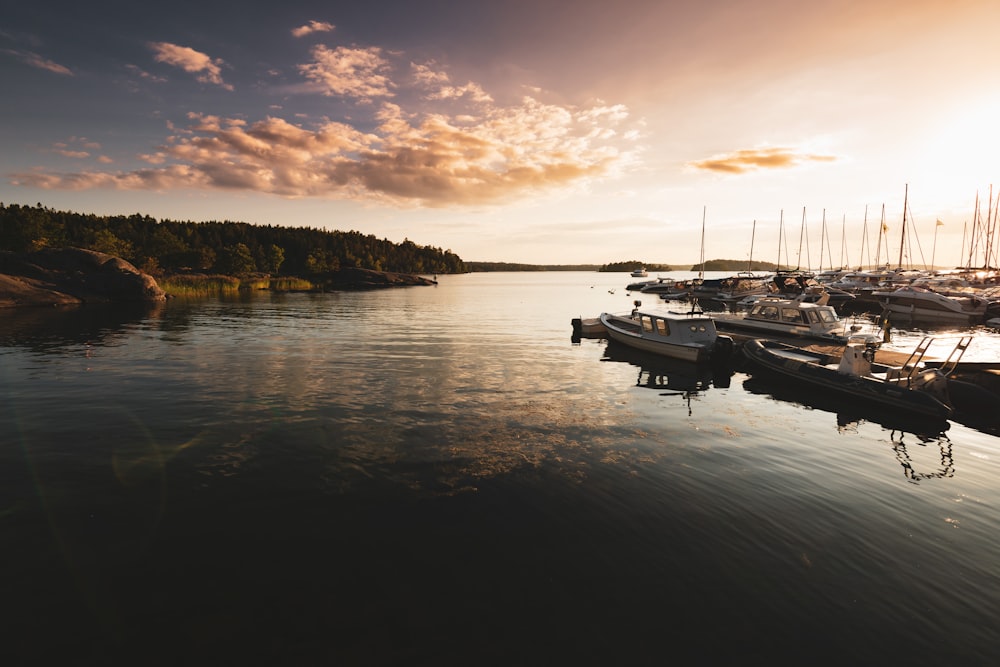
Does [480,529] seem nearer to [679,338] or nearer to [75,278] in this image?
Result: [679,338]

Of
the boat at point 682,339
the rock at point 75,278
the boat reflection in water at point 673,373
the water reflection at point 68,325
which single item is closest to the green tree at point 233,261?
the rock at point 75,278

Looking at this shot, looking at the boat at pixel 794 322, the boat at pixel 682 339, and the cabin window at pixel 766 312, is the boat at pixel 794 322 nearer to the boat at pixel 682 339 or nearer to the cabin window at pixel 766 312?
the cabin window at pixel 766 312

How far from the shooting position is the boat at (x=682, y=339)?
98.2ft

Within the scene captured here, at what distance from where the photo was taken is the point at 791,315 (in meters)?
35.3

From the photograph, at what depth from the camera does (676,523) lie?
10.4 meters

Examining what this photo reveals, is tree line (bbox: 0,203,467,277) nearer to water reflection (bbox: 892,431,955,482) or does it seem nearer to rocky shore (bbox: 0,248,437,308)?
rocky shore (bbox: 0,248,437,308)

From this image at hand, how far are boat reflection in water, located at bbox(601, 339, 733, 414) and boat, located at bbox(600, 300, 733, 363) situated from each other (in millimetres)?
545

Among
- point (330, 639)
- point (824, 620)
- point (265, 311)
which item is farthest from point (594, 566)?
point (265, 311)

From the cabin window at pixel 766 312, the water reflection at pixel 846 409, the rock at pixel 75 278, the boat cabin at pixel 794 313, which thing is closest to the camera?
the water reflection at pixel 846 409

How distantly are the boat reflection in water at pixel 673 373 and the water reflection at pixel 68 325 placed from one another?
3745 cm

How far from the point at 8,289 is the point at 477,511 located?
73.9 metres

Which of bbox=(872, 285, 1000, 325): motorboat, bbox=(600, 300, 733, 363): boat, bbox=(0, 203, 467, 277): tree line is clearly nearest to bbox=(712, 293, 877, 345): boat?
bbox=(600, 300, 733, 363): boat

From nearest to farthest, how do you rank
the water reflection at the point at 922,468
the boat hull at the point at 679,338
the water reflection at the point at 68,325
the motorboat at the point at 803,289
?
the water reflection at the point at 922,468
the boat hull at the point at 679,338
the water reflection at the point at 68,325
the motorboat at the point at 803,289

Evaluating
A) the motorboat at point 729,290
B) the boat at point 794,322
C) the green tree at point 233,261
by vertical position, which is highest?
the green tree at point 233,261
